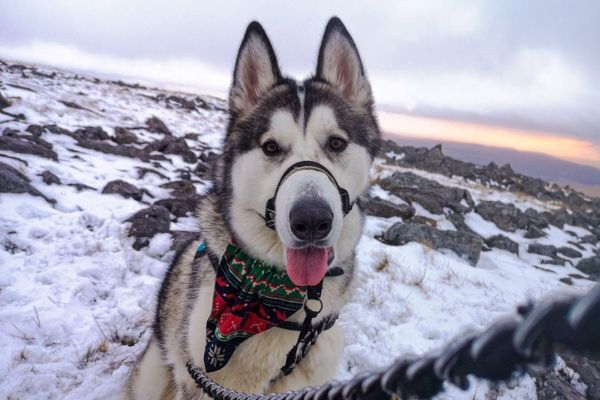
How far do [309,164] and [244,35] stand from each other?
1.09 m

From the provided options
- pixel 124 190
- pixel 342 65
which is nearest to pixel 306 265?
pixel 342 65

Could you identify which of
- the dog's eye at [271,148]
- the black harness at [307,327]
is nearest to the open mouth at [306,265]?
the black harness at [307,327]

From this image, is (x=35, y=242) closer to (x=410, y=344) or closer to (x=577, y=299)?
(x=410, y=344)

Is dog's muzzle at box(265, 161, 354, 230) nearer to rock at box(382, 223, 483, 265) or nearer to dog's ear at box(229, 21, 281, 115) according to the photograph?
dog's ear at box(229, 21, 281, 115)

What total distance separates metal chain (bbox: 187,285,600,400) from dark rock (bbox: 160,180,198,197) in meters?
7.36

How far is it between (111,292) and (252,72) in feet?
9.65

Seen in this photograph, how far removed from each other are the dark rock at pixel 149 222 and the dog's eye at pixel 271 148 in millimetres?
3690

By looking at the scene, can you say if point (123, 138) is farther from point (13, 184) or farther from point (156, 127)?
point (13, 184)

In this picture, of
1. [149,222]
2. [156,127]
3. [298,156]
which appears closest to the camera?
[298,156]

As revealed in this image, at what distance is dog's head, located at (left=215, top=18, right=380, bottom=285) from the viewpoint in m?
1.87

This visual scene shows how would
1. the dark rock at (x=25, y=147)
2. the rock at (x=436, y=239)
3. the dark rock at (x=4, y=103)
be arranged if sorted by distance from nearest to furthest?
the rock at (x=436, y=239), the dark rock at (x=25, y=147), the dark rock at (x=4, y=103)

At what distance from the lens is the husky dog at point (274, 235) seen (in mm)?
1985

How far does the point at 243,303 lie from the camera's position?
6.81 feet

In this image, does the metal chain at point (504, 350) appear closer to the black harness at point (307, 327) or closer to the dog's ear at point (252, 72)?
the black harness at point (307, 327)
